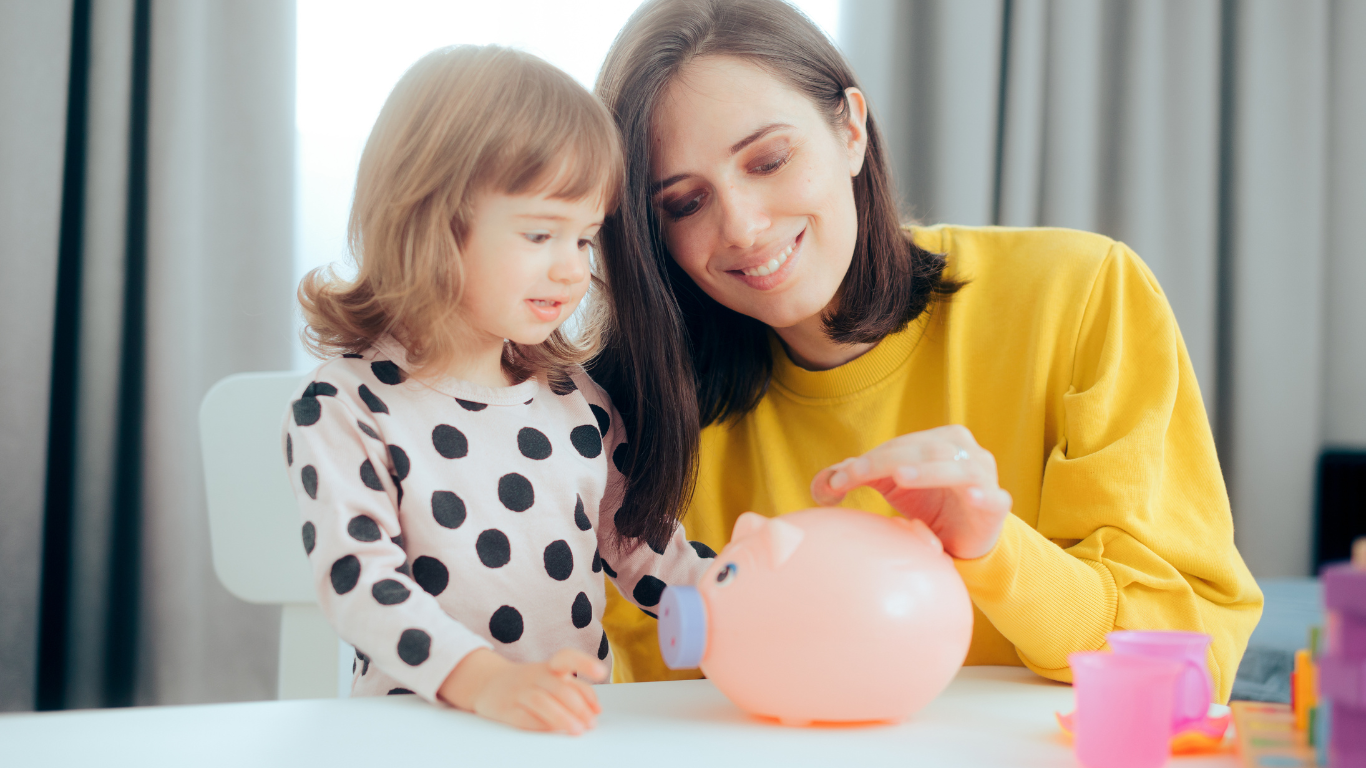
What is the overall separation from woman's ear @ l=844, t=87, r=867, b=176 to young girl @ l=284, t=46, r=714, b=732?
0.34 m

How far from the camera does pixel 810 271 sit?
3.37ft

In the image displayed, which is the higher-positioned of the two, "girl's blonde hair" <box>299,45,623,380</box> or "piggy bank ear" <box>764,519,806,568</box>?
"girl's blonde hair" <box>299,45,623,380</box>

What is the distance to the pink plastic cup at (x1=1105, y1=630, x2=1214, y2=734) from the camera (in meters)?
0.58

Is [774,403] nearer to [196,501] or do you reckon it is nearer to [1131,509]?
[1131,509]

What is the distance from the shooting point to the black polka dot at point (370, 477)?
29.5 inches

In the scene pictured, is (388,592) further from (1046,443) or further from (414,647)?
(1046,443)

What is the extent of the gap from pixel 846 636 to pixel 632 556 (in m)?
0.38

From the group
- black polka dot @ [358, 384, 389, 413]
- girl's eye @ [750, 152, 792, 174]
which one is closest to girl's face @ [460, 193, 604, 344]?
black polka dot @ [358, 384, 389, 413]

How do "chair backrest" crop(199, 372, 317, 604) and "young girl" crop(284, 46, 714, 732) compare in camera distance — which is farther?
"chair backrest" crop(199, 372, 317, 604)

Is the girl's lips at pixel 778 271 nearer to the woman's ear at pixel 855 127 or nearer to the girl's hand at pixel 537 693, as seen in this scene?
the woman's ear at pixel 855 127

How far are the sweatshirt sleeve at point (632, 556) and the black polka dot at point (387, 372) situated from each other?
0.20 m

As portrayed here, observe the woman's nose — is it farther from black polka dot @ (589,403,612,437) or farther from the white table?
the white table

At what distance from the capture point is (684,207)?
1.01 metres

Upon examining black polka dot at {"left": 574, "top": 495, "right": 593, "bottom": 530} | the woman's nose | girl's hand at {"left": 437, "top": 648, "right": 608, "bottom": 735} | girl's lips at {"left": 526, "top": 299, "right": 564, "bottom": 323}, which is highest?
the woman's nose
